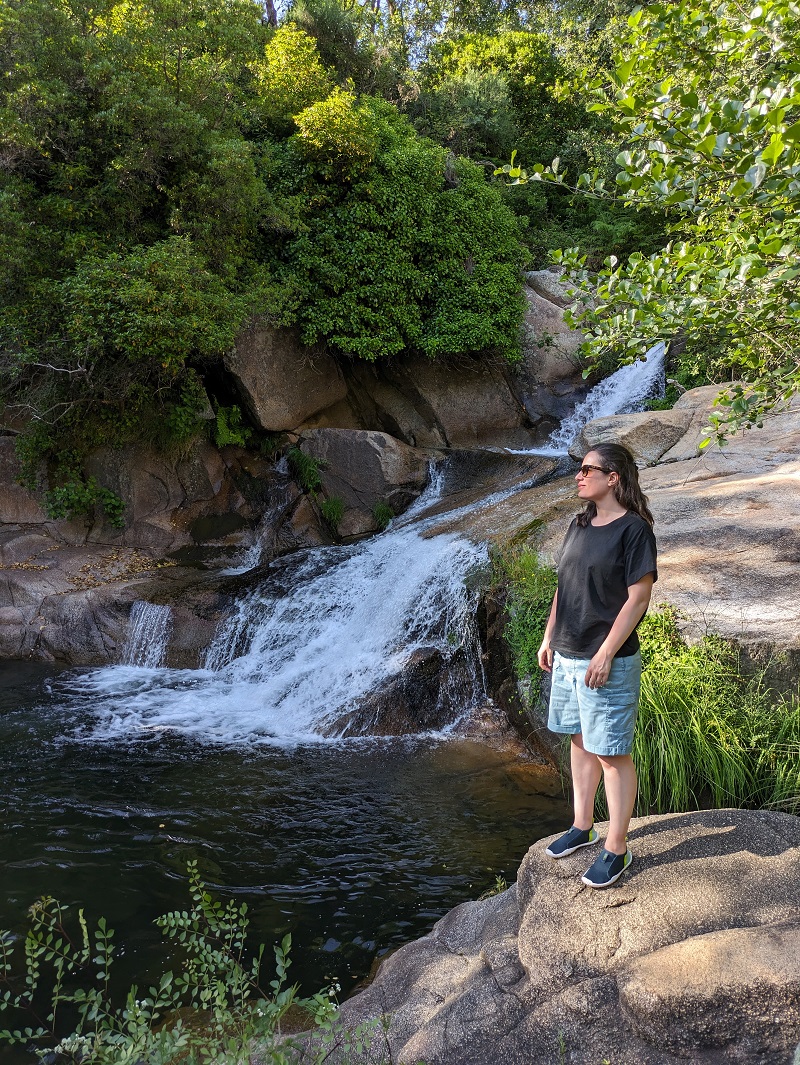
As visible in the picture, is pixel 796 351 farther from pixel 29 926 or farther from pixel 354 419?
pixel 354 419

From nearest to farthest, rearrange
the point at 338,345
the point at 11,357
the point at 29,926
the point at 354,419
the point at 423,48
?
1. the point at 29,926
2. the point at 11,357
3. the point at 338,345
4. the point at 354,419
5. the point at 423,48

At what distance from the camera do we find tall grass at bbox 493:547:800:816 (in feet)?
14.3

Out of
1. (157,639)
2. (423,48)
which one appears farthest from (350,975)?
(423,48)

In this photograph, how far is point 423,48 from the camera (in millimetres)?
19359

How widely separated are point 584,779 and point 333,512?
799 cm

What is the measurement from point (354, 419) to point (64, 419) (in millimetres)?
4630

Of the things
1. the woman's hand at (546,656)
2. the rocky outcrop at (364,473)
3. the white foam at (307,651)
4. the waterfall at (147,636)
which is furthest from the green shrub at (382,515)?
the woman's hand at (546,656)

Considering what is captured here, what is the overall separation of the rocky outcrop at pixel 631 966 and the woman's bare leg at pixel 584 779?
15 cm

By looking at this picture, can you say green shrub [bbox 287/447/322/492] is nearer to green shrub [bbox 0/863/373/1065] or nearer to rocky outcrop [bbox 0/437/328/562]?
rocky outcrop [bbox 0/437/328/562]

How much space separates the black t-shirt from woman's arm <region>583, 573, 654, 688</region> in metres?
0.04

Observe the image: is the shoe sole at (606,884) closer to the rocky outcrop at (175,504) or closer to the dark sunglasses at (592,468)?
the dark sunglasses at (592,468)

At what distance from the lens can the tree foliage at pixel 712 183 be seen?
249 centimetres

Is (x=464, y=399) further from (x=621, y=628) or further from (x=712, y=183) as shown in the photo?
(x=621, y=628)

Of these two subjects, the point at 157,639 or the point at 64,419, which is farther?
the point at 64,419
